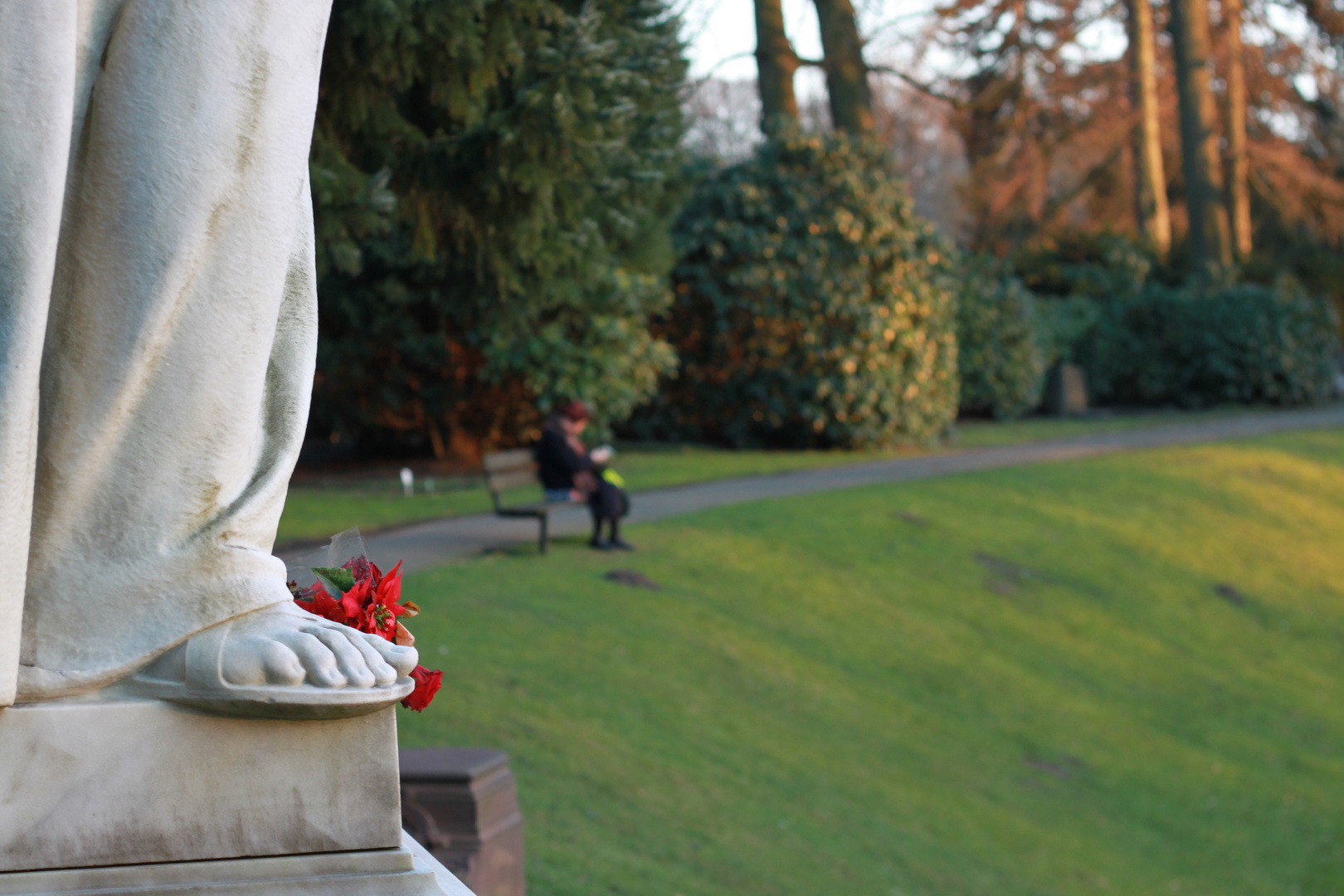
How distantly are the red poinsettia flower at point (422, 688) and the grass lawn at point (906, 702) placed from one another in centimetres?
300

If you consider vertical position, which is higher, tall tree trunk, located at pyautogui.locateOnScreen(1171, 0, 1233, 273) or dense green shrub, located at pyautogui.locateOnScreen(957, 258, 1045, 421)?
tall tree trunk, located at pyautogui.locateOnScreen(1171, 0, 1233, 273)

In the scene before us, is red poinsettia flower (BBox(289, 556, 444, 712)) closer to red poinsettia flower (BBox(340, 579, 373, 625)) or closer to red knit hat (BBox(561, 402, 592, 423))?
red poinsettia flower (BBox(340, 579, 373, 625))

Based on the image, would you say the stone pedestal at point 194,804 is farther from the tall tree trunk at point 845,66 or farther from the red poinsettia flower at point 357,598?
the tall tree trunk at point 845,66

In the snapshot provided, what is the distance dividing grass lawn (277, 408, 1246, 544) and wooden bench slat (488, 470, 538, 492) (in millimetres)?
1391

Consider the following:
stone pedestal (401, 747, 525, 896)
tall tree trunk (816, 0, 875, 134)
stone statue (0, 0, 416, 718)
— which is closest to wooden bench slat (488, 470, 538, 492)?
stone pedestal (401, 747, 525, 896)

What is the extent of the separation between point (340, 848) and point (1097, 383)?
29.0m

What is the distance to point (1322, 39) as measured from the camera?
3359 centimetres

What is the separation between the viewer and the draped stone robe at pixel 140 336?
2238 mm

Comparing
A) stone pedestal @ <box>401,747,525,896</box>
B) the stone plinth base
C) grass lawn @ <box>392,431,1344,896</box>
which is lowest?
grass lawn @ <box>392,431,1344,896</box>

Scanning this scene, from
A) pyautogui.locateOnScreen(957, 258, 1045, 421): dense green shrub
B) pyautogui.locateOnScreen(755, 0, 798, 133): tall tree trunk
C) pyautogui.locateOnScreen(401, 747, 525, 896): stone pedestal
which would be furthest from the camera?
pyautogui.locateOnScreen(957, 258, 1045, 421): dense green shrub

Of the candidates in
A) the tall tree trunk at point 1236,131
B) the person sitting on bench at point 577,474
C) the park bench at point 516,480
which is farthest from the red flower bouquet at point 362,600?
the tall tree trunk at point 1236,131

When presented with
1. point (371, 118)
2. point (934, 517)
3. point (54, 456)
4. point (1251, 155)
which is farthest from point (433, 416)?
point (1251, 155)

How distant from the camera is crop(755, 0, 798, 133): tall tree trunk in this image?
22.2 m

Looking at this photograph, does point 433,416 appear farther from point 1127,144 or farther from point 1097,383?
point 1127,144
